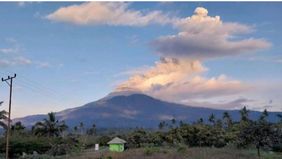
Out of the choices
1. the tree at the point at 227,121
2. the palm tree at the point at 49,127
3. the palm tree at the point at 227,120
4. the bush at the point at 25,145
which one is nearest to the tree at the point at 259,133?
the bush at the point at 25,145

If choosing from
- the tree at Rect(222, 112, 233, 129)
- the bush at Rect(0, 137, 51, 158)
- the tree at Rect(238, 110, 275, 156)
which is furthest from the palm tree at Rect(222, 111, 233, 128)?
the tree at Rect(238, 110, 275, 156)

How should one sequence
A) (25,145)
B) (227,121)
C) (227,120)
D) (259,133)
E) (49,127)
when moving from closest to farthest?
(259,133) → (25,145) → (49,127) → (227,121) → (227,120)

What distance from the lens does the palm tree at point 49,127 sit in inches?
3625

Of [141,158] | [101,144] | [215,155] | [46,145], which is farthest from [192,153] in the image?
[101,144]

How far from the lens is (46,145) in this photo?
2709 inches

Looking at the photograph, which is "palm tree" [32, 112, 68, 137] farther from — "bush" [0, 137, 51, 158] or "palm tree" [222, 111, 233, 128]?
"palm tree" [222, 111, 233, 128]

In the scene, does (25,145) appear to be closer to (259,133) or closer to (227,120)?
(259,133)

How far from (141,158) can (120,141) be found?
74.4 ft

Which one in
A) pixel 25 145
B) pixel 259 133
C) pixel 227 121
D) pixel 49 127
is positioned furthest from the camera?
pixel 227 121

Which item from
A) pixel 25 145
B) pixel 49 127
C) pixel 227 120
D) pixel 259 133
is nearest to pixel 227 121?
pixel 227 120

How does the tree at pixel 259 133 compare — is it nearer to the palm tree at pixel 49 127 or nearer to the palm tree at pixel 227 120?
the palm tree at pixel 227 120

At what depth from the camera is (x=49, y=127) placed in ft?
304

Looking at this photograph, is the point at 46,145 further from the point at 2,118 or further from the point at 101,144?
the point at 101,144

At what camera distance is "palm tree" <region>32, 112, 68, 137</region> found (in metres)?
92.1
